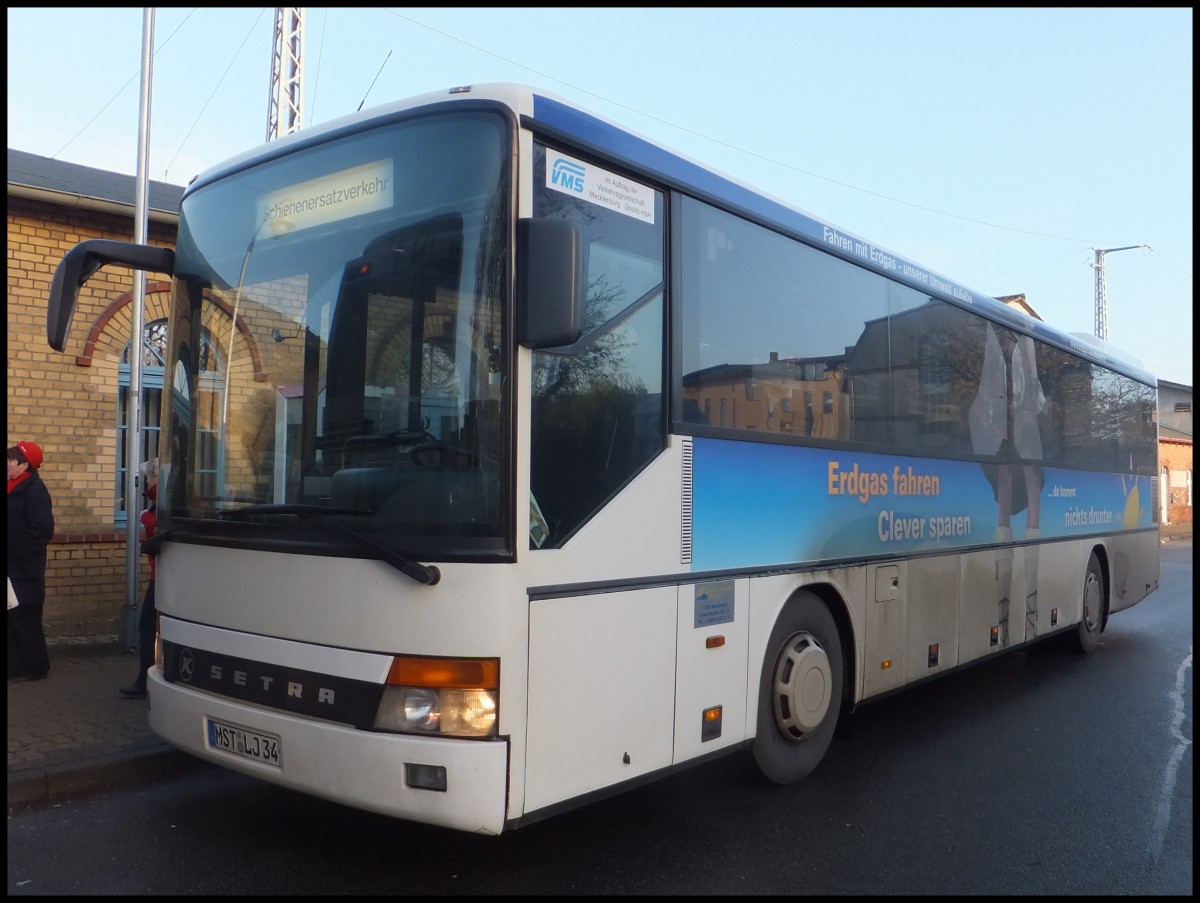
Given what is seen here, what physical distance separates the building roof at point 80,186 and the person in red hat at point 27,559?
8.28 ft

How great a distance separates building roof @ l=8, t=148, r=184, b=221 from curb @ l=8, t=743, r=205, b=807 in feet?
15.8

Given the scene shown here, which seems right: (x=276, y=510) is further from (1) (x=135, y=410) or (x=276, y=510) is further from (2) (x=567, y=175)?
(1) (x=135, y=410)

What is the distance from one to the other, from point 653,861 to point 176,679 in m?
2.38

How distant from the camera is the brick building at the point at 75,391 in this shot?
929cm

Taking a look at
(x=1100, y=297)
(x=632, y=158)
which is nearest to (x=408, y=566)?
(x=632, y=158)

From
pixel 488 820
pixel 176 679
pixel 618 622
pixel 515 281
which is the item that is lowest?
pixel 488 820

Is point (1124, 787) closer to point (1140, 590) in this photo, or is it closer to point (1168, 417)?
point (1140, 590)

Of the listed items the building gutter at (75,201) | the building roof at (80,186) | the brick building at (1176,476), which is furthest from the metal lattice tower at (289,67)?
the brick building at (1176,476)

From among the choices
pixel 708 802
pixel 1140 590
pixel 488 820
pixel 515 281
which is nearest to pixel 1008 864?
pixel 708 802

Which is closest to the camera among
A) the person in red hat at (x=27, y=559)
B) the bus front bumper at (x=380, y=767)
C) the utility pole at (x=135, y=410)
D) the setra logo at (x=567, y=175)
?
the bus front bumper at (x=380, y=767)

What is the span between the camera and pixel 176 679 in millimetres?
4871

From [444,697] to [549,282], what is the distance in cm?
163

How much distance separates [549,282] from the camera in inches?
157

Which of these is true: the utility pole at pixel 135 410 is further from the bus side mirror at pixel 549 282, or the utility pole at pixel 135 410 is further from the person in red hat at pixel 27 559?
the bus side mirror at pixel 549 282
